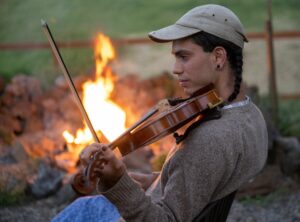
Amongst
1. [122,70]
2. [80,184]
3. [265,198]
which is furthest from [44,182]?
[122,70]

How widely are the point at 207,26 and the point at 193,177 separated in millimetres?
605

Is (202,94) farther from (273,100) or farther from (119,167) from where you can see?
(273,100)

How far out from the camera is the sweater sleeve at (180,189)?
241 cm

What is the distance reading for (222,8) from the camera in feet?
8.83

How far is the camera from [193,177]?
8.06ft

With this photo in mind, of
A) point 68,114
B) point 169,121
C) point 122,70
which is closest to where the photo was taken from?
point 169,121

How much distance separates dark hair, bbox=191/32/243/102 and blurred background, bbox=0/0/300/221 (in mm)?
2817

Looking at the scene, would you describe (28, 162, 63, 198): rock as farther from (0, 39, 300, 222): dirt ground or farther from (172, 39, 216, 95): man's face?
(0, 39, 300, 222): dirt ground

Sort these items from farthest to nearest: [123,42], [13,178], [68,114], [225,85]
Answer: [123,42]
[68,114]
[13,178]
[225,85]

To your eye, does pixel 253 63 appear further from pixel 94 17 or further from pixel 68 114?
pixel 68 114

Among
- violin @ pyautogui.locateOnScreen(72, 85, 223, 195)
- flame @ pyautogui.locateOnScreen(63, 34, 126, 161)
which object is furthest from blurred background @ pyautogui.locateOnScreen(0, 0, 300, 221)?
violin @ pyautogui.locateOnScreen(72, 85, 223, 195)

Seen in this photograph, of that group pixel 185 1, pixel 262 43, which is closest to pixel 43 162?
pixel 262 43

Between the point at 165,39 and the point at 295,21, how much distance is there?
44.8ft

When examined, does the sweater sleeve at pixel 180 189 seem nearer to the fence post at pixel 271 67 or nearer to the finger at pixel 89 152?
the finger at pixel 89 152
